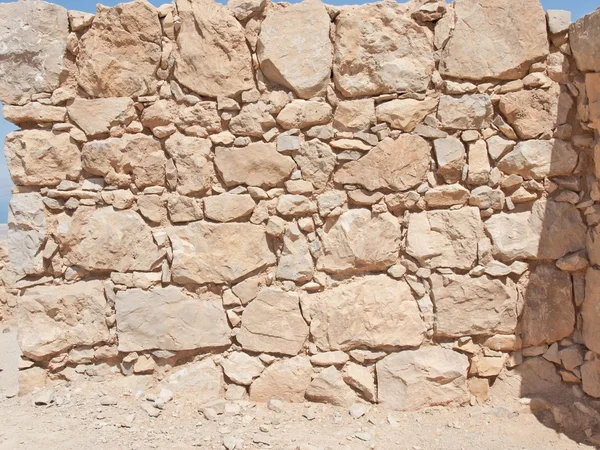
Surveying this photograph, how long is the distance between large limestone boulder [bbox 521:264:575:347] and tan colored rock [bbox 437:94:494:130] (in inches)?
34.7

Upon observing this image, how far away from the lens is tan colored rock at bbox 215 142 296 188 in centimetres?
266

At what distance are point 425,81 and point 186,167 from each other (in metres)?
1.37

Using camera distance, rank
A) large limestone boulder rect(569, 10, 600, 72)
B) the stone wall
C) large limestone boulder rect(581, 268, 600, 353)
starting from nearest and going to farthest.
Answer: large limestone boulder rect(569, 10, 600, 72)
large limestone boulder rect(581, 268, 600, 353)
the stone wall

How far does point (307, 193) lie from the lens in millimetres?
2670

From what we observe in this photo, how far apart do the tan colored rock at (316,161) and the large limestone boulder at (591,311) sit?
149 centimetres

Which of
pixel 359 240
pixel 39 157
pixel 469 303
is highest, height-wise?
pixel 39 157

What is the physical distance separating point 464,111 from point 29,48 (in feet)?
7.69

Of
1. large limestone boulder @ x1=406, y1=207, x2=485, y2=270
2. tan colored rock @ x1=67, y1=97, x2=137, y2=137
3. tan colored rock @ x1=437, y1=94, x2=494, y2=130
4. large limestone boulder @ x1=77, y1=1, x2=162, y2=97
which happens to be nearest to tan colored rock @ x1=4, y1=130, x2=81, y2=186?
tan colored rock @ x1=67, y1=97, x2=137, y2=137

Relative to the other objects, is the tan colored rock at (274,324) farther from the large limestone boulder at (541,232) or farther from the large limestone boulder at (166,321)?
the large limestone boulder at (541,232)

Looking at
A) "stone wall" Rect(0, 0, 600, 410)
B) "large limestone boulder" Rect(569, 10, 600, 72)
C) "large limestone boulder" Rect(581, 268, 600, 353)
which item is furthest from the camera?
"stone wall" Rect(0, 0, 600, 410)

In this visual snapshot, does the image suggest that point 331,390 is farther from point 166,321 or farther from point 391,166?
point 391,166

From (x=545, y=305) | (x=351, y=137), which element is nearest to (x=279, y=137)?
(x=351, y=137)

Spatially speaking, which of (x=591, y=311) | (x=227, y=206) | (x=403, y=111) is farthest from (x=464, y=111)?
(x=227, y=206)

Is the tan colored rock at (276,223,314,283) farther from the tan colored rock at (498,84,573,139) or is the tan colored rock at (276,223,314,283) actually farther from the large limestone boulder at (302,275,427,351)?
the tan colored rock at (498,84,573,139)
